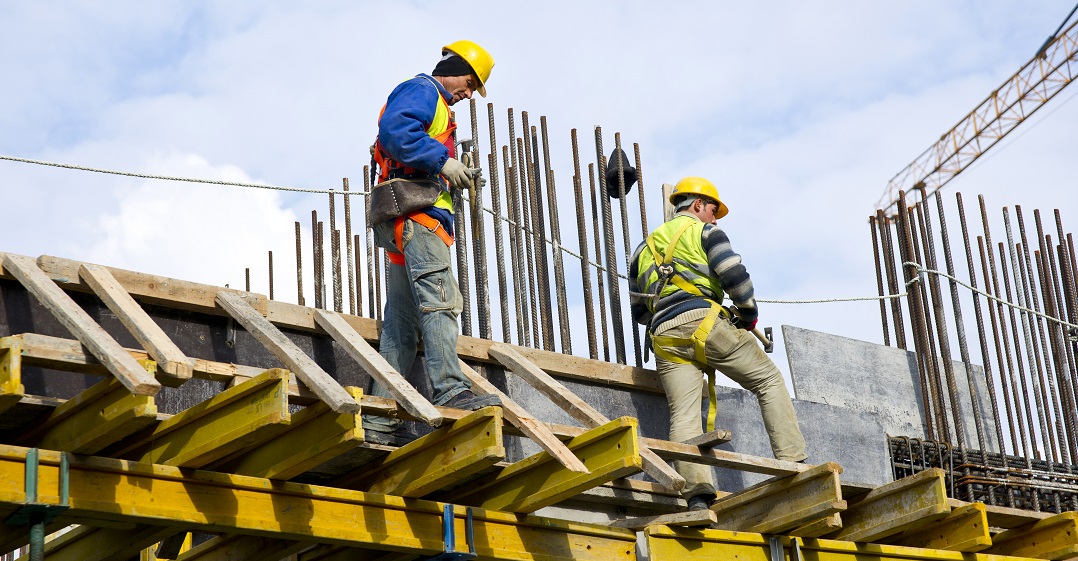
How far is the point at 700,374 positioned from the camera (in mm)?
8656

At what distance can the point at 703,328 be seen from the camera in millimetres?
8492

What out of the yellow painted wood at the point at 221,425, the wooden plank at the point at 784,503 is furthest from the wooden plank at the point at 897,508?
the yellow painted wood at the point at 221,425

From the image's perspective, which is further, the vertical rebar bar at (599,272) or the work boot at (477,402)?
the vertical rebar bar at (599,272)

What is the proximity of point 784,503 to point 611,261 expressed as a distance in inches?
114

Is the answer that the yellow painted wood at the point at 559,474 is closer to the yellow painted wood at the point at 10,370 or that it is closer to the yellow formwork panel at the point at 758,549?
the yellow formwork panel at the point at 758,549

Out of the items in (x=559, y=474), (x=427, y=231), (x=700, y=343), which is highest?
(x=427, y=231)

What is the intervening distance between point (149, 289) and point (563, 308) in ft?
11.7

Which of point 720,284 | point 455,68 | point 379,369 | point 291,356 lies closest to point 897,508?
point 720,284

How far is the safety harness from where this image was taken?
8516mm

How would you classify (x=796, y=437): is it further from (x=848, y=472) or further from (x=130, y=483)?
(x=130, y=483)

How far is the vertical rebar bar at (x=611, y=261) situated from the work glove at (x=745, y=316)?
1.25m

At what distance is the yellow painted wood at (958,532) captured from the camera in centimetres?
852

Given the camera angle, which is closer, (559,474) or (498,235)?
(559,474)

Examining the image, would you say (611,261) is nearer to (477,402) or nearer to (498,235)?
(498,235)
